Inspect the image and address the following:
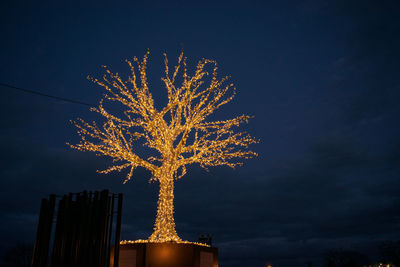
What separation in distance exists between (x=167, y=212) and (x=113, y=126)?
3334 millimetres

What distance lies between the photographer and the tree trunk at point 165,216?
10.5m

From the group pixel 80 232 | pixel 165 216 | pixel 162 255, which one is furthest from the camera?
pixel 165 216

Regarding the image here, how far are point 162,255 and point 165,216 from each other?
1413 millimetres

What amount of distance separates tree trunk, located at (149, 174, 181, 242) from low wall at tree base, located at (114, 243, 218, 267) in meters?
0.51

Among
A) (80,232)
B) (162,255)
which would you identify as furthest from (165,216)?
(80,232)

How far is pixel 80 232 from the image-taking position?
26.0 ft

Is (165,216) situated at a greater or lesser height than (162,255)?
greater

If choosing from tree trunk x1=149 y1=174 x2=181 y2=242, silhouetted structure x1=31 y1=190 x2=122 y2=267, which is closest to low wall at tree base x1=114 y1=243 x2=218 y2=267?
tree trunk x1=149 y1=174 x2=181 y2=242

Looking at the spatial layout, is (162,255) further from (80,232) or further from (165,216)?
(80,232)

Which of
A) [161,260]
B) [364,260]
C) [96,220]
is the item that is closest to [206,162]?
[161,260]

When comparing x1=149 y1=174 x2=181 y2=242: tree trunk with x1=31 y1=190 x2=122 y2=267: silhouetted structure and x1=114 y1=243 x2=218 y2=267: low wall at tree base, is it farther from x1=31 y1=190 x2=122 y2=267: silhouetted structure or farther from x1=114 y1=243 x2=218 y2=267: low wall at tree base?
x1=31 y1=190 x2=122 y2=267: silhouetted structure

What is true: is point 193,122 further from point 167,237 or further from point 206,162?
point 167,237

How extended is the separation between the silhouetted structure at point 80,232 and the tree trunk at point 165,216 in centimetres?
274

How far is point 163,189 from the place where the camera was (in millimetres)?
11320
